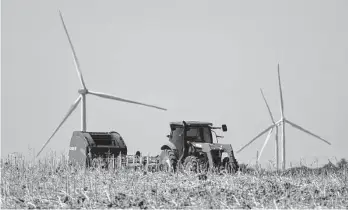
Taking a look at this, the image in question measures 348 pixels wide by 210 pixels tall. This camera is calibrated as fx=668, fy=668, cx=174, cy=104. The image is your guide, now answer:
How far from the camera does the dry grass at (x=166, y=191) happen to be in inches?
574

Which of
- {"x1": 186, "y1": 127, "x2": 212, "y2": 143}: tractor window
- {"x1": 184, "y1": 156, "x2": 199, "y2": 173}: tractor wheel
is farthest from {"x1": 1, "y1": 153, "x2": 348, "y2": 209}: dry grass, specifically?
{"x1": 186, "y1": 127, "x2": 212, "y2": 143}: tractor window

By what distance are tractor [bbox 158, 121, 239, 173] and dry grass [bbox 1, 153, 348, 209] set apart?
2548mm

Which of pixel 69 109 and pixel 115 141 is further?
pixel 69 109

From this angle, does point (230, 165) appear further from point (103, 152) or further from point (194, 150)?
point (103, 152)

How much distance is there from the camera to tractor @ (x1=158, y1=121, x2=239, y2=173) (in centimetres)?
2236

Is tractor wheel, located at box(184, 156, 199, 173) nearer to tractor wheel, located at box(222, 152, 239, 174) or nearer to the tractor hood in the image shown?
the tractor hood

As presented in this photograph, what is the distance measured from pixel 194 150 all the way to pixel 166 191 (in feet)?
25.0

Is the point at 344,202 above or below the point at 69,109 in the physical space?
below

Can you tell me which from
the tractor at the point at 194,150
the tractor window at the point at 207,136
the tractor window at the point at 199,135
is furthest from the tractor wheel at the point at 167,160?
the tractor window at the point at 207,136

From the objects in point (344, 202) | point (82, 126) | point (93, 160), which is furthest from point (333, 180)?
point (82, 126)

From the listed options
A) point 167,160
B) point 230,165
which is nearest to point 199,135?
point 167,160

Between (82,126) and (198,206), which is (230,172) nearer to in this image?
(198,206)

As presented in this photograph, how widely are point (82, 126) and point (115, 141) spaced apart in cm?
820

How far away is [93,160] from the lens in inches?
953
